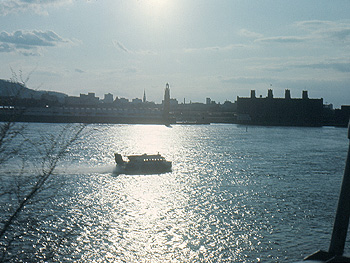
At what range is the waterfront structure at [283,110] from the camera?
589 feet

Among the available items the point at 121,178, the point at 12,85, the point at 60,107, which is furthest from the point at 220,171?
the point at 60,107

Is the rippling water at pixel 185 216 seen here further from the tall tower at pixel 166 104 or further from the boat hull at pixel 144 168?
the tall tower at pixel 166 104

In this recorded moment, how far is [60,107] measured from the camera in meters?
171

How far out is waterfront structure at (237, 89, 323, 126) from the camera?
17962 cm

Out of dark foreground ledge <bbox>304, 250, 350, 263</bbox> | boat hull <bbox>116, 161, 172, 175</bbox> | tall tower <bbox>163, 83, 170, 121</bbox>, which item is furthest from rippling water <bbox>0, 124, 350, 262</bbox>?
tall tower <bbox>163, 83, 170, 121</bbox>

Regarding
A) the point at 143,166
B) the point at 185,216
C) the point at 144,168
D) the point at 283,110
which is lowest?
the point at 185,216

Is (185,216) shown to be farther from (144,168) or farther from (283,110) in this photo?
(283,110)

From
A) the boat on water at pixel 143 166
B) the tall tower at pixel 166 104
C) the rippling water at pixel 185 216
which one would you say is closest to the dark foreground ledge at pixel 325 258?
the rippling water at pixel 185 216

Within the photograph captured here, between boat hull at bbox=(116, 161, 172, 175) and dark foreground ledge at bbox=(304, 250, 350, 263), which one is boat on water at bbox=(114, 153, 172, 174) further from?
dark foreground ledge at bbox=(304, 250, 350, 263)

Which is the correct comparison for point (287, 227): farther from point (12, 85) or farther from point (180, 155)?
point (180, 155)

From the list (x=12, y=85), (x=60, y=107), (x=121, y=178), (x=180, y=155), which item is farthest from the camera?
(x=60, y=107)

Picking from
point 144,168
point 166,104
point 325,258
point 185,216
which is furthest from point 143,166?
point 166,104

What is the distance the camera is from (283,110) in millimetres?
181750

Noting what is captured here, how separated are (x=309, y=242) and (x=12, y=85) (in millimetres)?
17369
